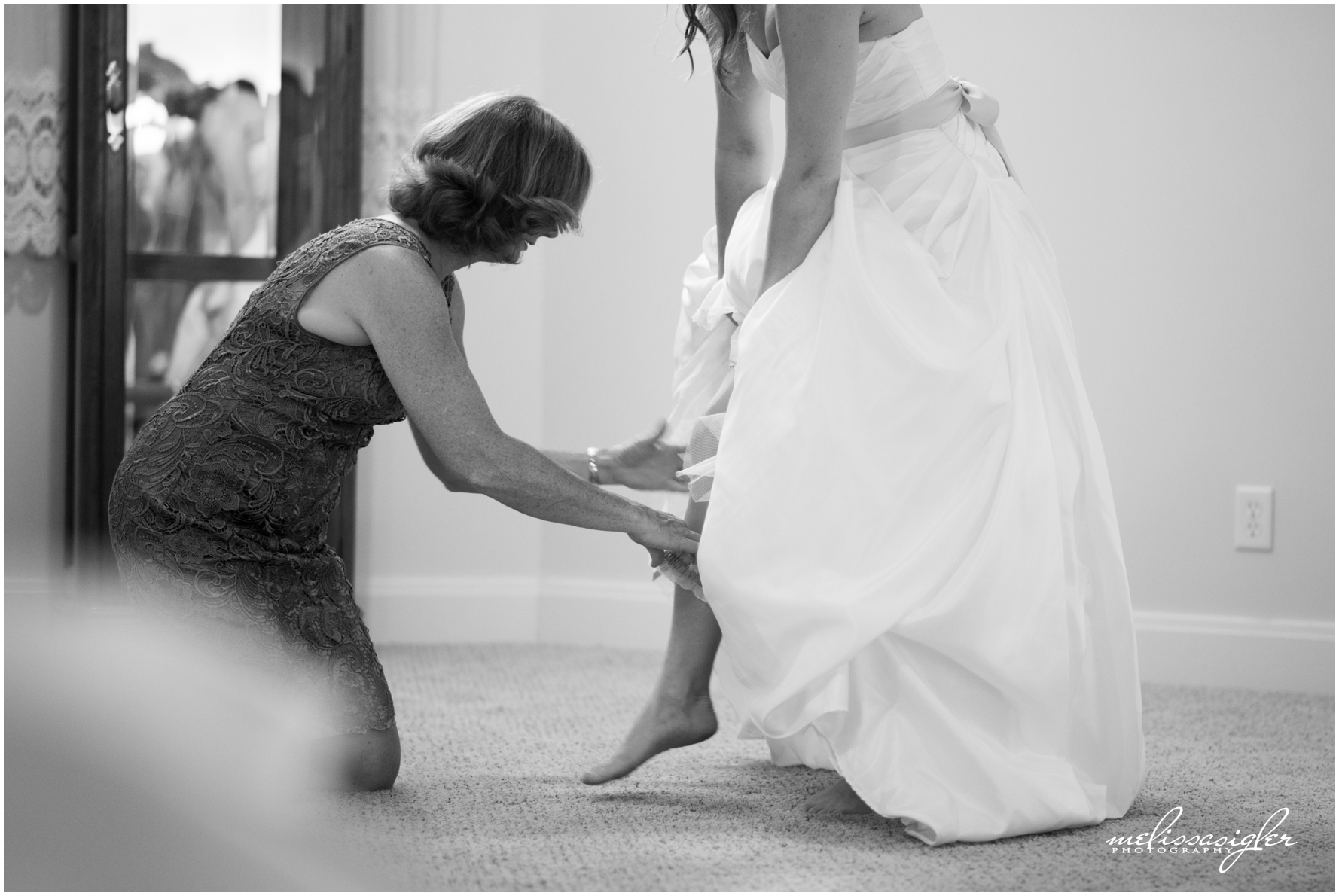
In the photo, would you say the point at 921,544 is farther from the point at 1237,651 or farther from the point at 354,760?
the point at 1237,651

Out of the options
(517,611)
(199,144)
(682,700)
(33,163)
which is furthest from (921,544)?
(33,163)

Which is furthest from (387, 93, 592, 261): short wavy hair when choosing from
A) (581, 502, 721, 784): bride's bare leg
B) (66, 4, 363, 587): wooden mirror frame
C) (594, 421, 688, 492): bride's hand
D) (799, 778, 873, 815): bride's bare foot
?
(66, 4, 363, 587): wooden mirror frame

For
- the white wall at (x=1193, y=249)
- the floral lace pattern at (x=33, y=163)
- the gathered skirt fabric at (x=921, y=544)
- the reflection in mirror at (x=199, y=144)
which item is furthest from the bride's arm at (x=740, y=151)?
the floral lace pattern at (x=33, y=163)

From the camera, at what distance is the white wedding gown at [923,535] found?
1456 mm

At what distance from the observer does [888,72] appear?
158cm

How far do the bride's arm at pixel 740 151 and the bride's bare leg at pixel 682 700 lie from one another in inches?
18.3

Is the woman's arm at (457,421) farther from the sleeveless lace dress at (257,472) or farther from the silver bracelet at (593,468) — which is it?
the silver bracelet at (593,468)

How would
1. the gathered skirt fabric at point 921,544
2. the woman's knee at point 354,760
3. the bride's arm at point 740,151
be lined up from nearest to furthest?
the gathered skirt fabric at point 921,544 → the woman's knee at point 354,760 → the bride's arm at point 740,151

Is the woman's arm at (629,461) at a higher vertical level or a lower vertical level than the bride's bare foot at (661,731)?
higher

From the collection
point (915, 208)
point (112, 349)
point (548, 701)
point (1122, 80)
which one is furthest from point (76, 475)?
point (1122, 80)

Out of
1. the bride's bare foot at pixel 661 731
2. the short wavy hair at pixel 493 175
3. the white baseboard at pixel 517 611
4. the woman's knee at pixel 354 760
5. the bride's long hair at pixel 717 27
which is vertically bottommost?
the white baseboard at pixel 517 611

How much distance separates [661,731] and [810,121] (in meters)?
0.81

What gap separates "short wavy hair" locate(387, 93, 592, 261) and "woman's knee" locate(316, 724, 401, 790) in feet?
2.21

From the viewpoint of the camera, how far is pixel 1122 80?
2645 millimetres
